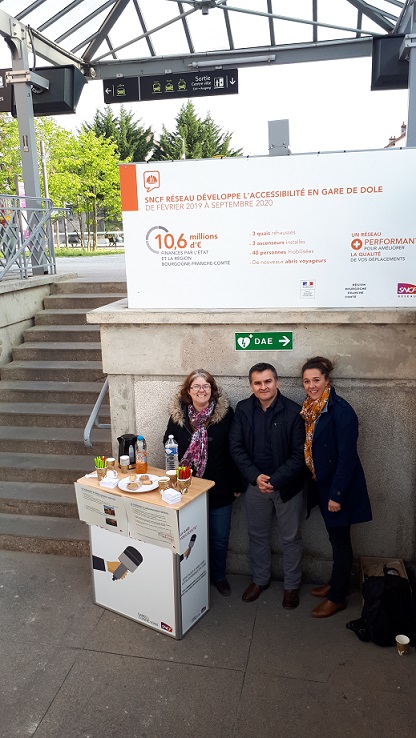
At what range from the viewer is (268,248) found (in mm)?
3994

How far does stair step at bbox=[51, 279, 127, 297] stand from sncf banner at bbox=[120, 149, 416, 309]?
3279mm

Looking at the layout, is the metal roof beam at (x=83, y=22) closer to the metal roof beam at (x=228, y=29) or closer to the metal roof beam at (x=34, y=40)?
the metal roof beam at (x=34, y=40)

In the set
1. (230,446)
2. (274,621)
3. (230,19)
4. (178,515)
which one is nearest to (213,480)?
(230,446)

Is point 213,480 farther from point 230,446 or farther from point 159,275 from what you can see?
point 159,275

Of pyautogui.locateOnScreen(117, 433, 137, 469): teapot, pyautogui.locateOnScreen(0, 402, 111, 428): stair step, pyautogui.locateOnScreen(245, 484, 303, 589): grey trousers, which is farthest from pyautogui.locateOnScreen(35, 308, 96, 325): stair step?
pyautogui.locateOnScreen(245, 484, 303, 589): grey trousers

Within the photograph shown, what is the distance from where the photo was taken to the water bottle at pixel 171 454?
394cm

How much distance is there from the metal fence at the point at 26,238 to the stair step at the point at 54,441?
2.42 m

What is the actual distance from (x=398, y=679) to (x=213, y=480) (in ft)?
5.48

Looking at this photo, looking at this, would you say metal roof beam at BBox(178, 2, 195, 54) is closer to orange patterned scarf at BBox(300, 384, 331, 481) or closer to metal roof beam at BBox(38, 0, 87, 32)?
metal roof beam at BBox(38, 0, 87, 32)

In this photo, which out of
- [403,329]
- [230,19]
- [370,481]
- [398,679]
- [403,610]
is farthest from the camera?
[230,19]

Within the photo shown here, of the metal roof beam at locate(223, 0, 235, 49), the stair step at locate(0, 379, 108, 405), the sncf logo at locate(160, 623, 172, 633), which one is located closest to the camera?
the sncf logo at locate(160, 623, 172, 633)

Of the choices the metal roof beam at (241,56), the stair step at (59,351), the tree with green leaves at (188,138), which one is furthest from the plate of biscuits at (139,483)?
the tree with green leaves at (188,138)

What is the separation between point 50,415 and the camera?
5.92 m

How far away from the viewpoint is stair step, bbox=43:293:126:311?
7.35m
